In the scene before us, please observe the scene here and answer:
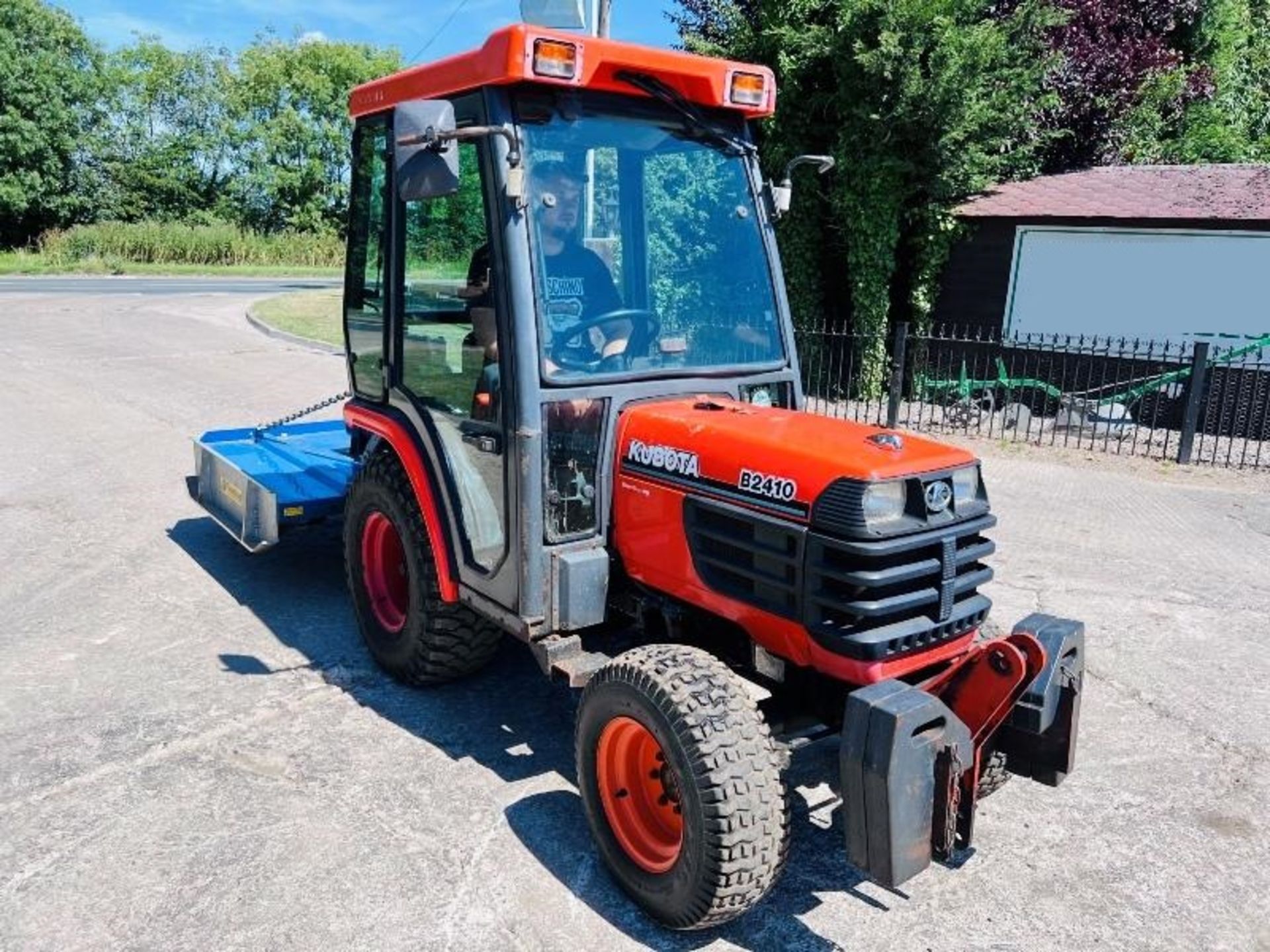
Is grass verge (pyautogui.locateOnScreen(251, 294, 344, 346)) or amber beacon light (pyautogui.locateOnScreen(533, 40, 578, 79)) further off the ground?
amber beacon light (pyautogui.locateOnScreen(533, 40, 578, 79))

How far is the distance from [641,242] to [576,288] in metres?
0.38

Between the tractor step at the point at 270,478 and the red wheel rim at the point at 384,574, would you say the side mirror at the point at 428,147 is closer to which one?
the red wheel rim at the point at 384,574

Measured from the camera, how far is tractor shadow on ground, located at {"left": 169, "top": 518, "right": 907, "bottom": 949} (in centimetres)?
308

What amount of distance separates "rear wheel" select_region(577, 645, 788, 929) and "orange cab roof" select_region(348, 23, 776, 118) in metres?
1.89

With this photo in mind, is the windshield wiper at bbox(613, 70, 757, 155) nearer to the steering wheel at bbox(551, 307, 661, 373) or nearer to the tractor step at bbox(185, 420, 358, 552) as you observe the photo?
the steering wheel at bbox(551, 307, 661, 373)

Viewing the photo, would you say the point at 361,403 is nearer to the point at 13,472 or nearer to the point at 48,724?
the point at 48,724

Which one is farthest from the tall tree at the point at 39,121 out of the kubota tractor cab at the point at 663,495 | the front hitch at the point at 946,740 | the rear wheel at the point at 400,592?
the front hitch at the point at 946,740

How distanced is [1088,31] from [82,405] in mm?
14525

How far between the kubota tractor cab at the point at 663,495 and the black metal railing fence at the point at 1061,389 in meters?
6.94

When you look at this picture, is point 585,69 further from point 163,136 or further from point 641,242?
point 163,136

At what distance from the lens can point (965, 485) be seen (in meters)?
3.09

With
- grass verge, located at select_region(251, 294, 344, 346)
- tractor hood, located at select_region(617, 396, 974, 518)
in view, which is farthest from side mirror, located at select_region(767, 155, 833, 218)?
grass verge, located at select_region(251, 294, 344, 346)

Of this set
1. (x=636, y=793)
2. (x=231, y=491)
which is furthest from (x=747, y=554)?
(x=231, y=491)

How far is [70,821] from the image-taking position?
3.42m
